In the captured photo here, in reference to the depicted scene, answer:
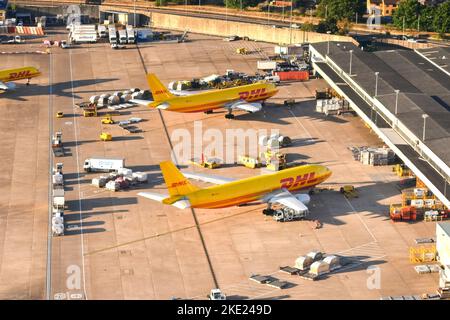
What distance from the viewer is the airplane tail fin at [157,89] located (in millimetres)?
154375

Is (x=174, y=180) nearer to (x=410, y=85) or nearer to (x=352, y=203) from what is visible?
(x=352, y=203)

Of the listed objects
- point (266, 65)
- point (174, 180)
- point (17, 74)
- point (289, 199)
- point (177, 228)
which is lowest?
point (177, 228)

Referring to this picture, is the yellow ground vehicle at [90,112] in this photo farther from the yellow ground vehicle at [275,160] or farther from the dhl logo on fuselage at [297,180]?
the dhl logo on fuselage at [297,180]

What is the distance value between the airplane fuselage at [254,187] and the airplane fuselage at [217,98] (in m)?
37.0

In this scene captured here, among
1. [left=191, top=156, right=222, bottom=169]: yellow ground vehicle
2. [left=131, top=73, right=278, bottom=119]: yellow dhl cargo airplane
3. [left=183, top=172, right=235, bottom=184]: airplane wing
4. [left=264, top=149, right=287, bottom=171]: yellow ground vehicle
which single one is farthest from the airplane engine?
[left=131, top=73, right=278, bottom=119]: yellow dhl cargo airplane

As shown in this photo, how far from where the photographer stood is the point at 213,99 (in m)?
158

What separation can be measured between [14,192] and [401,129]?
5580cm

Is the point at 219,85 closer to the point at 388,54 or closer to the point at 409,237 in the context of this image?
the point at 388,54

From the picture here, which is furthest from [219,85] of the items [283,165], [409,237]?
[409,237]

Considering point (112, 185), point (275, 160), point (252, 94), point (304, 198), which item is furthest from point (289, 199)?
point (252, 94)

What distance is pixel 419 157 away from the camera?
4941 inches

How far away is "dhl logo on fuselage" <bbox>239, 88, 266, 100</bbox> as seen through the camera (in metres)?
161

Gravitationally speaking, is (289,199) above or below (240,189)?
below

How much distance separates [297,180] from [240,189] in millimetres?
9848
